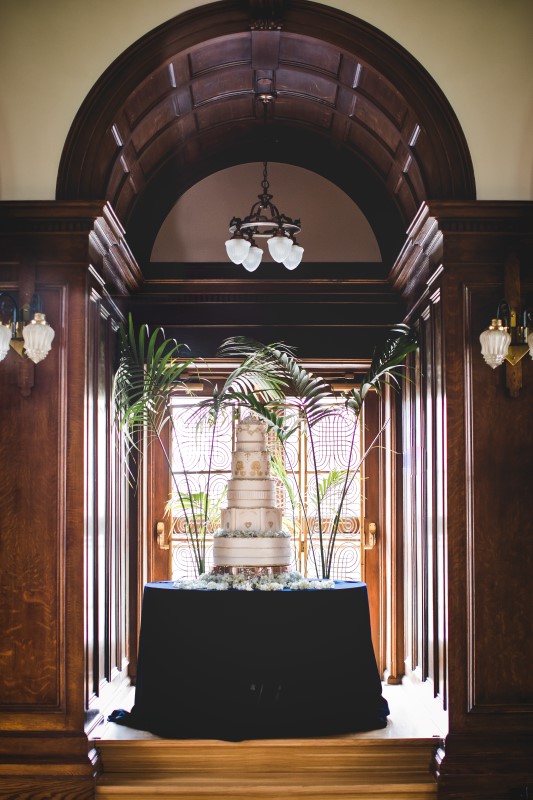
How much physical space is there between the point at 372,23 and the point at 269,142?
6.01 feet

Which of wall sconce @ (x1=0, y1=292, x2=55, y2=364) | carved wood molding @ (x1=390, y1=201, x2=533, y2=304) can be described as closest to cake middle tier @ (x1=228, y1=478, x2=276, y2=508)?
wall sconce @ (x1=0, y1=292, x2=55, y2=364)

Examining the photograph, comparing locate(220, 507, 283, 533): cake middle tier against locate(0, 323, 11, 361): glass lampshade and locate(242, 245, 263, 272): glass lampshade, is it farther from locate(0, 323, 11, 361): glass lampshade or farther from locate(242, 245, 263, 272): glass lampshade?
locate(0, 323, 11, 361): glass lampshade

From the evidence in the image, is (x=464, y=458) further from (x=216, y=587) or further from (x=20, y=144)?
(x=20, y=144)

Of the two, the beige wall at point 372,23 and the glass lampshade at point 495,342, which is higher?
the beige wall at point 372,23

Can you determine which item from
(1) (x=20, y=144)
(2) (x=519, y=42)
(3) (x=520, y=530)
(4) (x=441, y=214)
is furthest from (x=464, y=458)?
(1) (x=20, y=144)

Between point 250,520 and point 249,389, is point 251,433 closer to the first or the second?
point 249,389

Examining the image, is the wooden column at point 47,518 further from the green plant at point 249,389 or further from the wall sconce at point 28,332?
the green plant at point 249,389

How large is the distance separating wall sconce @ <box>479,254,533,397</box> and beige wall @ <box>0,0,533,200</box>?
53 centimetres

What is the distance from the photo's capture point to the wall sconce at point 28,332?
14.4 feet

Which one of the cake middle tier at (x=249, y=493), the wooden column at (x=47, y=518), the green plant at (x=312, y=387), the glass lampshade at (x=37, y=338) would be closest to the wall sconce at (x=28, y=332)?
the glass lampshade at (x=37, y=338)

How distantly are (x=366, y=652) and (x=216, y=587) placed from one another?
3.27 feet

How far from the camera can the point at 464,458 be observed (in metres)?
4.84

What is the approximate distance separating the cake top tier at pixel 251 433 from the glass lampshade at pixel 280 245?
1.10 meters

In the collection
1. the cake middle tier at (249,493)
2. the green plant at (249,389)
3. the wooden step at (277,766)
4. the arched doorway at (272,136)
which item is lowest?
the wooden step at (277,766)
